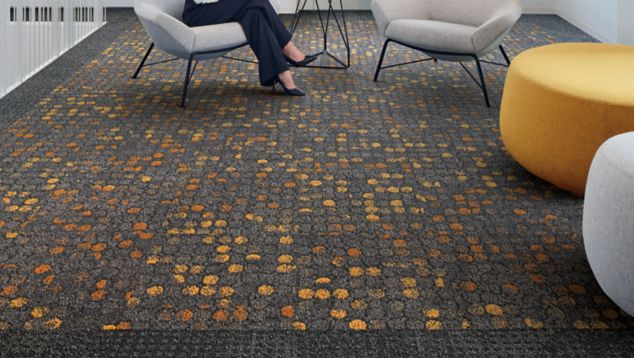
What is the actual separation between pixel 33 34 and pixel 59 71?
29 cm

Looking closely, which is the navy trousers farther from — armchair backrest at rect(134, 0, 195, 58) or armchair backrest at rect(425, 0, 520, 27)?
armchair backrest at rect(425, 0, 520, 27)

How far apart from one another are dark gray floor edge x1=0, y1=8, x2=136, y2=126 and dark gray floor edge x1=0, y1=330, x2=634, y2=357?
7.16ft

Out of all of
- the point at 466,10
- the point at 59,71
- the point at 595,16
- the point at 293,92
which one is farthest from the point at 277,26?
the point at 595,16

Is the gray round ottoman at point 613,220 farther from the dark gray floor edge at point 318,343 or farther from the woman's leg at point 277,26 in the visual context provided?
the woman's leg at point 277,26

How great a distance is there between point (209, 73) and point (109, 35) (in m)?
1.62

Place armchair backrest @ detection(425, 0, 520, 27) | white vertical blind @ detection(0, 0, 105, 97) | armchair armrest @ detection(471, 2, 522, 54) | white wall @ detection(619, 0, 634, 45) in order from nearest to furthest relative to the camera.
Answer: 1. armchair armrest @ detection(471, 2, 522, 54)
2. white vertical blind @ detection(0, 0, 105, 97)
3. armchair backrest @ detection(425, 0, 520, 27)
4. white wall @ detection(619, 0, 634, 45)

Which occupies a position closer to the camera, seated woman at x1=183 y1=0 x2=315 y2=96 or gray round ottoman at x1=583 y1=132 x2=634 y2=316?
gray round ottoman at x1=583 y1=132 x2=634 y2=316

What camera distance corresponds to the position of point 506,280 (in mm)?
2367

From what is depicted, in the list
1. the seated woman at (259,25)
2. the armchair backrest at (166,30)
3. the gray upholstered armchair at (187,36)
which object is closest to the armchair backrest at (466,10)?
the seated woman at (259,25)

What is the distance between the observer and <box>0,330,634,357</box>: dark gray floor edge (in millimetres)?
1989

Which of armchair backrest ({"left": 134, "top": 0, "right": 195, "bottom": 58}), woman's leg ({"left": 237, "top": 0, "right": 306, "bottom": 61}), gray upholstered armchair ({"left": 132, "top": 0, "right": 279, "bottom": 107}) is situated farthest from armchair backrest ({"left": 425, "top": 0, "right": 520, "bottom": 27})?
armchair backrest ({"left": 134, "top": 0, "right": 195, "bottom": 58})

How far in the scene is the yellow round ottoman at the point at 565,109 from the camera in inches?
108

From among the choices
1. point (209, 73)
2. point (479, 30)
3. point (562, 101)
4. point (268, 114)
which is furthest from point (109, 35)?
point (562, 101)

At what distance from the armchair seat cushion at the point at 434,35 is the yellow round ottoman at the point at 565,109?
1023 millimetres
